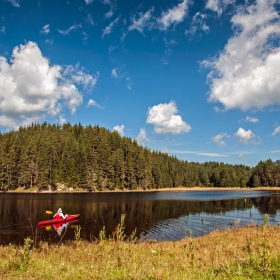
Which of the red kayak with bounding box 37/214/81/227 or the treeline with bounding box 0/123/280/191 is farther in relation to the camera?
the treeline with bounding box 0/123/280/191

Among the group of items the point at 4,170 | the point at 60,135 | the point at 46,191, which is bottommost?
the point at 46,191

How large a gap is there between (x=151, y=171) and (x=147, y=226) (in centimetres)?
10753

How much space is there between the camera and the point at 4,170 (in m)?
105

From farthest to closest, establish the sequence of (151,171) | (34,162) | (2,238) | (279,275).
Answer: (151,171) < (34,162) < (2,238) < (279,275)

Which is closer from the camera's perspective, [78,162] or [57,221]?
[57,221]

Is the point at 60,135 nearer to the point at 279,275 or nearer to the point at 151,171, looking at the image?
the point at 151,171

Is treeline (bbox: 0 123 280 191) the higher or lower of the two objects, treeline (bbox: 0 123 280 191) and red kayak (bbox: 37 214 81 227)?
the higher

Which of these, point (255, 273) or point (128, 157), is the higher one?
point (128, 157)

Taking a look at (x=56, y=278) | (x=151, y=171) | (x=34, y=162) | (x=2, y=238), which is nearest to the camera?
(x=56, y=278)

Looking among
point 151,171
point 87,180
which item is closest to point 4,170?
point 87,180

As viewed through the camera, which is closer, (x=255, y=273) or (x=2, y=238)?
(x=255, y=273)

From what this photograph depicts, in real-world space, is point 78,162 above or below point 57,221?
above

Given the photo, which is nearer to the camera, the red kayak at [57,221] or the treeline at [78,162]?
the red kayak at [57,221]

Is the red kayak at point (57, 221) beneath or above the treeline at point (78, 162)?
beneath
